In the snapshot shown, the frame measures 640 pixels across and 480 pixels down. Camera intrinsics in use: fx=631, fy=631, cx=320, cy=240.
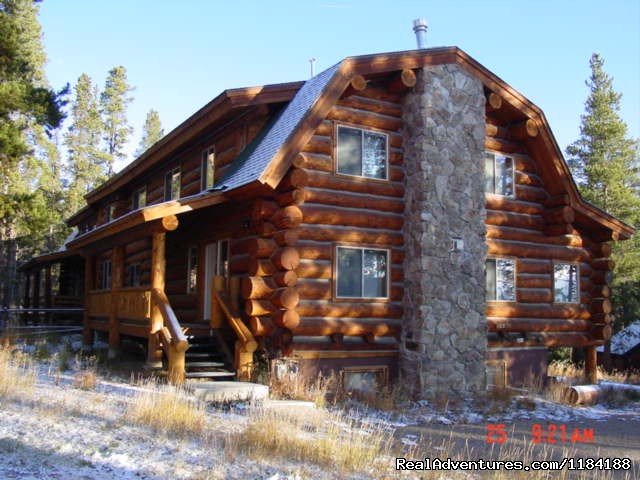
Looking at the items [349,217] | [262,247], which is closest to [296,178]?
[262,247]

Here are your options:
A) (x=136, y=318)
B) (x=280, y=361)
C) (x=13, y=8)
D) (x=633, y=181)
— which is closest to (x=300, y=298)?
(x=280, y=361)

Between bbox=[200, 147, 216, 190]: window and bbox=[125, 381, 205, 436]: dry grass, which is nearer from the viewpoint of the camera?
bbox=[125, 381, 205, 436]: dry grass

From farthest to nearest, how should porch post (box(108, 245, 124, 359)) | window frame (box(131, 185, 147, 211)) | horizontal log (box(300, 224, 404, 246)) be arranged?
window frame (box(131, 185, 147, 211)) < porch post (box(108, 245, 124, 359)) < horizontal log (box(300, 224, 404, 246))

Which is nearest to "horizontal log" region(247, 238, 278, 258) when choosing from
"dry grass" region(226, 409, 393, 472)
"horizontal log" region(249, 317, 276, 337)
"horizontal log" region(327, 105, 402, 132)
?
"horizontal log" region(249, 317, 276, 337)

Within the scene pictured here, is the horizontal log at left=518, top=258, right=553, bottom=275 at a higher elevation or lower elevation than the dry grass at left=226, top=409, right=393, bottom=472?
higher

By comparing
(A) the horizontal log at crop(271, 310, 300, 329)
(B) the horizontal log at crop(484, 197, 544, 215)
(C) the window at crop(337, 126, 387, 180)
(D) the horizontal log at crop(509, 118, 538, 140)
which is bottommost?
(A) the horizontal log at crop(271, 310, 300, 329)

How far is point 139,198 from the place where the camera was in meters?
24.5

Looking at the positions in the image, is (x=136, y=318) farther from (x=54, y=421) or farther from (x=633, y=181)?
(x=633, y=181)

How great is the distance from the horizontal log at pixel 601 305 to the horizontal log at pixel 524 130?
5768 millimetres

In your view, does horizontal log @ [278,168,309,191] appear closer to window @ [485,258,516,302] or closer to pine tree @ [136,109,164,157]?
window @ [485,258,516,302]

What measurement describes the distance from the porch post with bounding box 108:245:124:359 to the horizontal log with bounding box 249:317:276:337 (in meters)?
4.36

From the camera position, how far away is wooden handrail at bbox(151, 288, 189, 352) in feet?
41.0

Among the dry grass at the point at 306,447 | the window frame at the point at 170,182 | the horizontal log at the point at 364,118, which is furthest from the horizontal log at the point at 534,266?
the window frame at the point at 170,182

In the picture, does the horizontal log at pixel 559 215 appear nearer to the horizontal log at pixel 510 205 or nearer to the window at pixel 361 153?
the horizontal log at pixel 510 205
